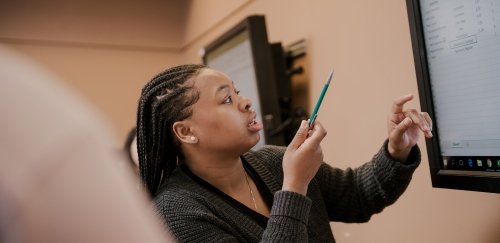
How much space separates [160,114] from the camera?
984mm

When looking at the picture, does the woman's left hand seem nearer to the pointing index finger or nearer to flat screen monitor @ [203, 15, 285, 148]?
the pointing index finger

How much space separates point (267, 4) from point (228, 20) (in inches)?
16.6

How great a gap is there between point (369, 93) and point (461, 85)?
A: 0.59m

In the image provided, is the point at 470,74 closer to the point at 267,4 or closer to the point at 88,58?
the point at 267,4

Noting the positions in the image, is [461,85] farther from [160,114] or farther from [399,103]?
[160,114]

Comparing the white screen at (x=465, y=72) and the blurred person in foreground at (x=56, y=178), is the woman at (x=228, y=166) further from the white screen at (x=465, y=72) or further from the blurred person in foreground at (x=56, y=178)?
the blurred person in foreground at (x=56, y=178)

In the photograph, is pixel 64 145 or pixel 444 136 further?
pixel 444 136

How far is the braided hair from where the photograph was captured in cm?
97

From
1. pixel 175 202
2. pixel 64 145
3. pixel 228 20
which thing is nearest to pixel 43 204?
pixel 64 145

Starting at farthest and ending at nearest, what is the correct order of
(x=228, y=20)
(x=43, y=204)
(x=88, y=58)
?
1. (x=88, y=58)
2. (x=228, y=20)
3. (x=43, y=204)

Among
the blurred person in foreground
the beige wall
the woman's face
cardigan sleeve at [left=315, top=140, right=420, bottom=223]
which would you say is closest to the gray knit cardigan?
cardigan sleeve at [left=315, top=140, right=420, bottom=223]

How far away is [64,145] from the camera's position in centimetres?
30

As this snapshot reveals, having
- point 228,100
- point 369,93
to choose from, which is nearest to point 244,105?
point 228,100

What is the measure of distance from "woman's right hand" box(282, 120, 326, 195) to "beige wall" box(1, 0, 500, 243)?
0.49 metres
